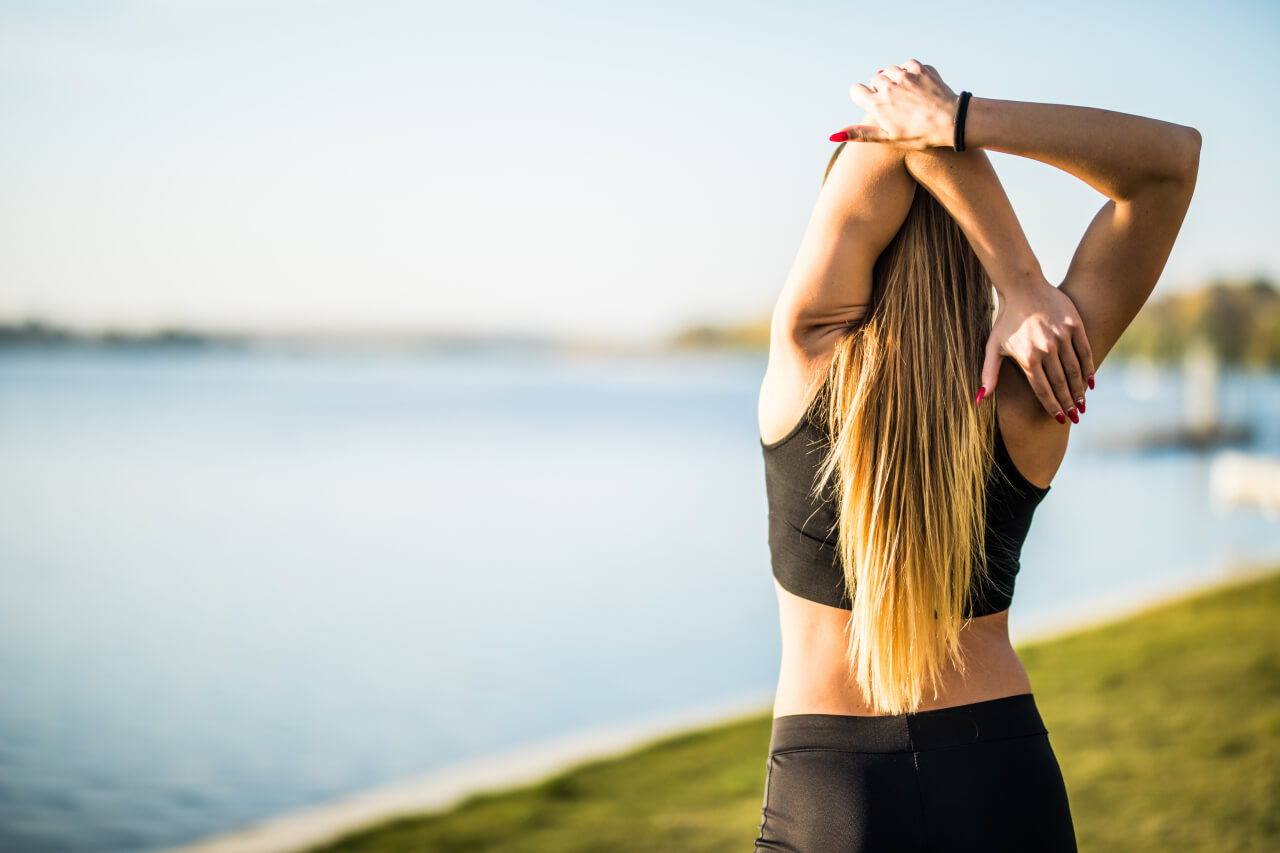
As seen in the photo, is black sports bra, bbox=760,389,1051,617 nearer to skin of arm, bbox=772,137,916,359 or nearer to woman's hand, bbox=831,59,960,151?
skin of arm, bbox=772,137,916,359

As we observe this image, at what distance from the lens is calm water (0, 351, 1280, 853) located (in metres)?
5.96

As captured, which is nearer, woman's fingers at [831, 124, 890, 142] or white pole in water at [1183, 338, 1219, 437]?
woman's fingers at [831, 124, 890, 142]

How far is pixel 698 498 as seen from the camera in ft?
56.9

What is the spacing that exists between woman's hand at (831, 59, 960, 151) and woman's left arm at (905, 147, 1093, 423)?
21 mm

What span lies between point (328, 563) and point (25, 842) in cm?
640

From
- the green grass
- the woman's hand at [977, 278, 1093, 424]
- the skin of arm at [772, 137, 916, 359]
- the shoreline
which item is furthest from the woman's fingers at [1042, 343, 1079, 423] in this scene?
the shoreline

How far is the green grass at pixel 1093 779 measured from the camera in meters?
3.54

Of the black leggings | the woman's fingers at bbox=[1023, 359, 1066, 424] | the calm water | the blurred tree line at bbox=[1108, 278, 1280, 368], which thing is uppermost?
the blurred tree line at bbox=[1108, 278, 1280, 368]

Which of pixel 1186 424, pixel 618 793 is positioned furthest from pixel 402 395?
pixel 618 793

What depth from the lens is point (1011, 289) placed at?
1.21 meters

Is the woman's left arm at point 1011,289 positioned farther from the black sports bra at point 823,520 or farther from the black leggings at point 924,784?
the black leggings at point 924,784

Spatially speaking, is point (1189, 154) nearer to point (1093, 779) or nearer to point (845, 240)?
point (845, 240)

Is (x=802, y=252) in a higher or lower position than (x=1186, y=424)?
higher

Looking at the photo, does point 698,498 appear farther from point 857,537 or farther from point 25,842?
point 857,537
